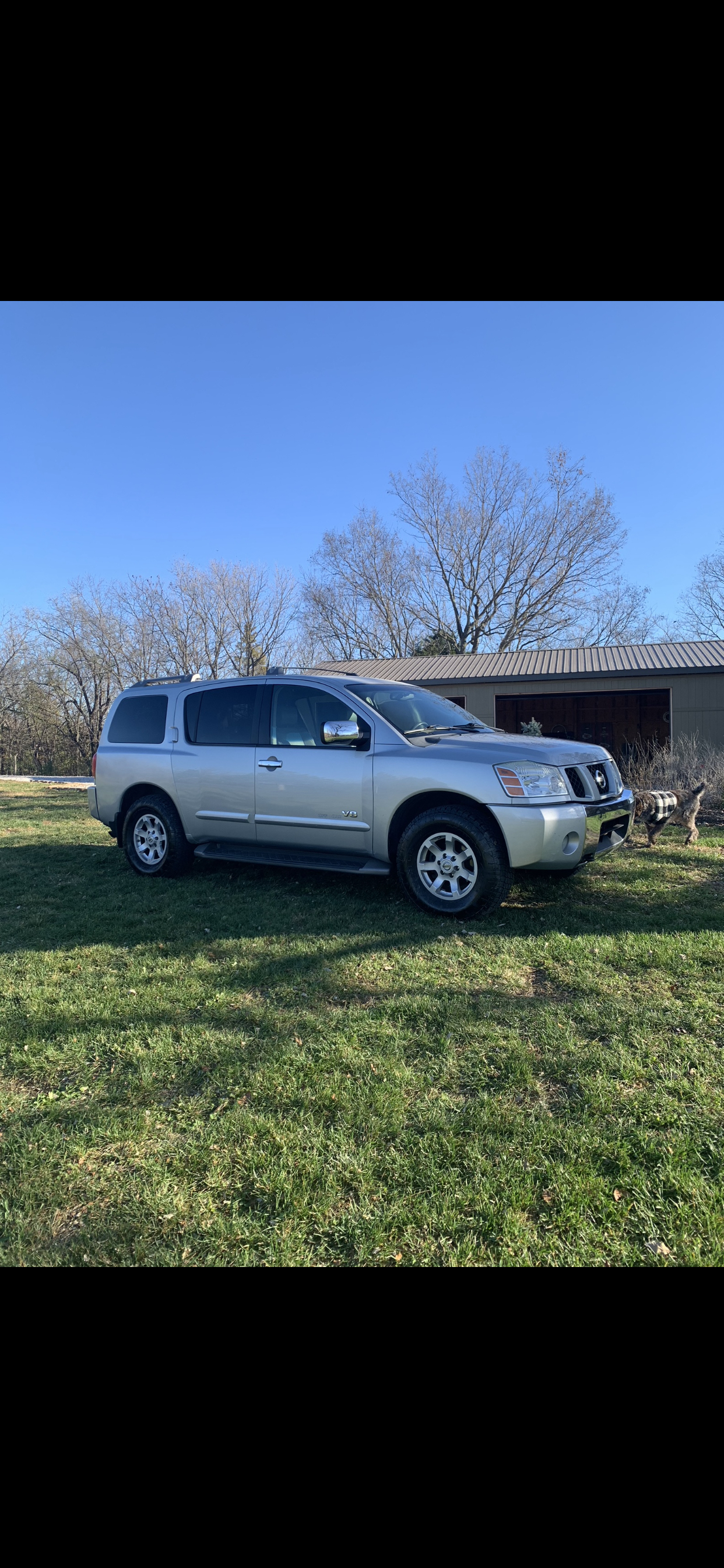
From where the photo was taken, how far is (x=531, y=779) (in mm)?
5168

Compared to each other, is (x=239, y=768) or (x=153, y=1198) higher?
(x=239, y=768)

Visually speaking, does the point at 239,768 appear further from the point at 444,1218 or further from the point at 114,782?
the point at 444,1218

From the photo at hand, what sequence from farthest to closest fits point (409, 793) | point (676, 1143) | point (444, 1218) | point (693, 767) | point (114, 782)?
point (693, 767) → point (114, 782) → point (409, 793) → point (676, 1143) → point (444, 1218)

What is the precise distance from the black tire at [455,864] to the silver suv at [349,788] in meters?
0.01

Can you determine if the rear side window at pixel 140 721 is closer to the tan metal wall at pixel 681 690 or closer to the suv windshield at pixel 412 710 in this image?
the suv windshield at pixel 412 710

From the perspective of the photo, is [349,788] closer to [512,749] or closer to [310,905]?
[310,905]

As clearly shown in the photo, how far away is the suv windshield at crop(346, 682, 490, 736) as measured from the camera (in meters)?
6.02

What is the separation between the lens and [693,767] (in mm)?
11906

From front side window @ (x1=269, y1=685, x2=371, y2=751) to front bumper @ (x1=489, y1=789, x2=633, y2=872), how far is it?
1.55 meters

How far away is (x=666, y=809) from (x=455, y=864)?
3.67m
